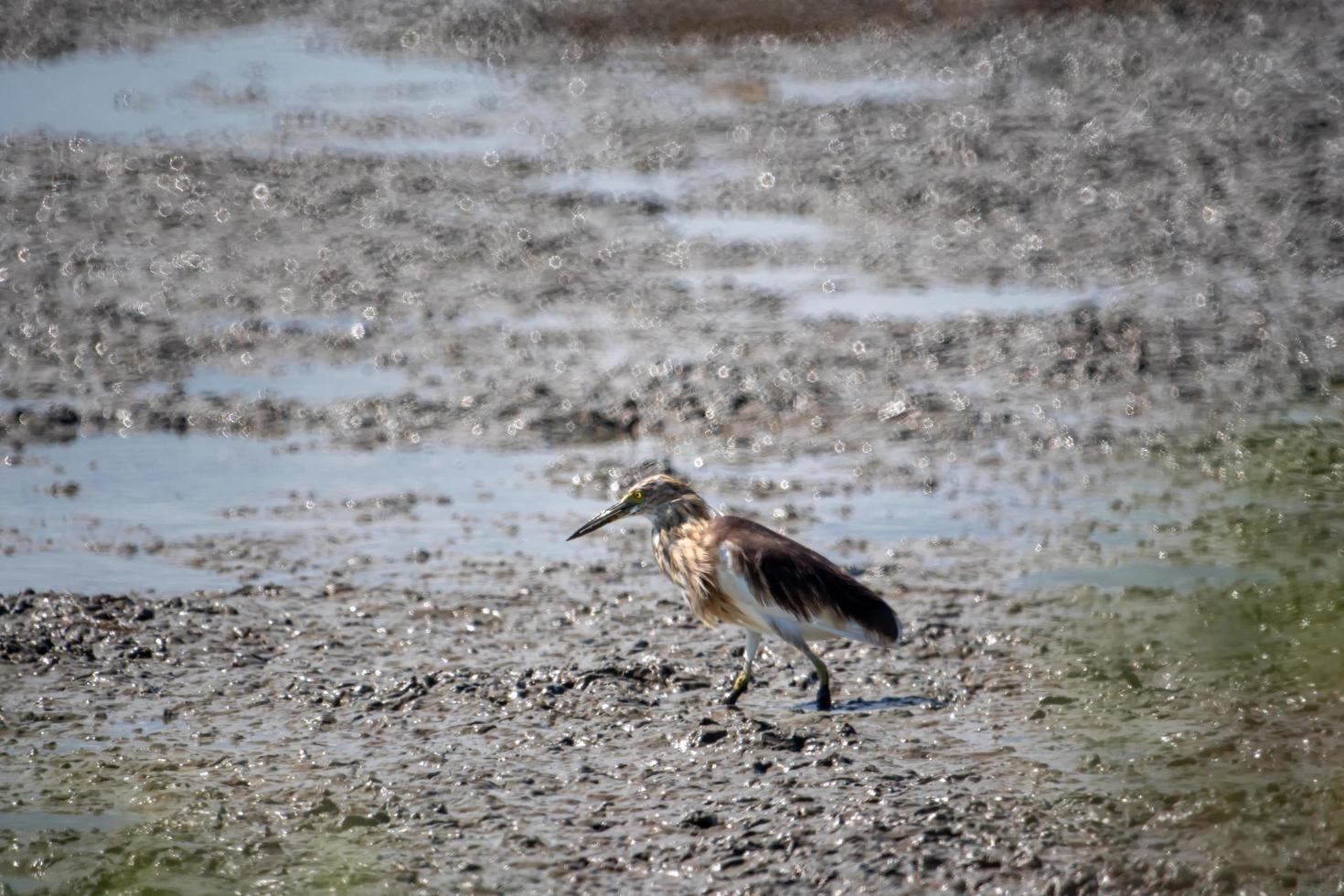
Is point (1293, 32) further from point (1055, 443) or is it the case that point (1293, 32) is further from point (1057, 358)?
point (1055, 443)

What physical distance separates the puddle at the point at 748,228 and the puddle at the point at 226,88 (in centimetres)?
316

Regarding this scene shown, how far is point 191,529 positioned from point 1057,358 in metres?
5.15

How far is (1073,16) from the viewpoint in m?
19.7

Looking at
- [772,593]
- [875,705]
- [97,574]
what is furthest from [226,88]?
[875,705]

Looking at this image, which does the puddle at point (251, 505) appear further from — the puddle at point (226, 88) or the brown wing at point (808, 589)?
the puddle at point (226, 88)

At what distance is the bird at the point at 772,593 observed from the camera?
6051mm

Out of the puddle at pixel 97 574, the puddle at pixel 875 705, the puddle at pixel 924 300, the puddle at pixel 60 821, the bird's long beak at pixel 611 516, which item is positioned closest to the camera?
the puddle at pixel 60 821

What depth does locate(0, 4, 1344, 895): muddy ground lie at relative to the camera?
4.90 meters

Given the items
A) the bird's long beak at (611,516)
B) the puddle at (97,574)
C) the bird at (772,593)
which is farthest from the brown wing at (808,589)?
the puddle at (97,574)

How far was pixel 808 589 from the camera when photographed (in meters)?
6.02

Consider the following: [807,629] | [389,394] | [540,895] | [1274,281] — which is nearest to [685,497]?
[807,629]

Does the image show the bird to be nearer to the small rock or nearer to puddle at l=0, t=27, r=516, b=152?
the small rock

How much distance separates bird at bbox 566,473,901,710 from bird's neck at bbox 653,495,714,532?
0.09 m

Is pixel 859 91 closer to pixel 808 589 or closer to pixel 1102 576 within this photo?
pixel 1102 576
